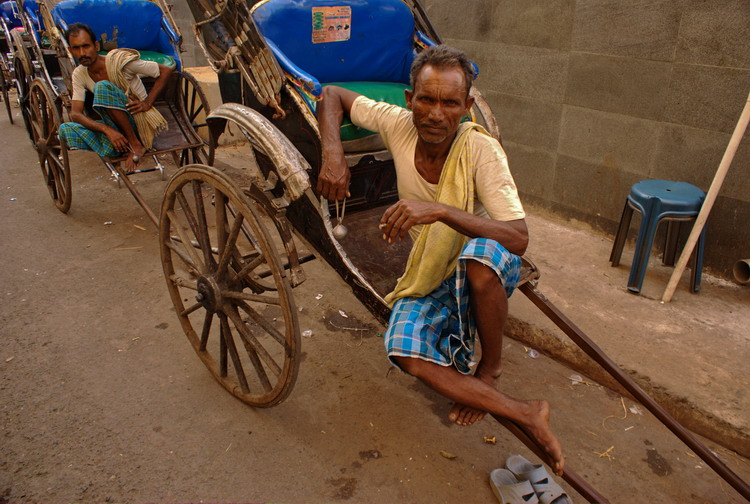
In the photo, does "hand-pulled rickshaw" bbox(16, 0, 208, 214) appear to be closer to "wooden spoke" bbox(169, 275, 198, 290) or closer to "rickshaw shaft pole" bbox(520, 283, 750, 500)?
"wooden spoke" bbox(169, 275, 198, 290)

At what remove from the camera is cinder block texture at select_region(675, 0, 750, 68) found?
3119 mm

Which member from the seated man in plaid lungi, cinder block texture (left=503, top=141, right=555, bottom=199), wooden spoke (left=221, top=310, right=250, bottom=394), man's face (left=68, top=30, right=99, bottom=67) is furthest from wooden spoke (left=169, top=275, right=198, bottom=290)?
cinder block texture (left=503, top=141, right=555, bottom=199)

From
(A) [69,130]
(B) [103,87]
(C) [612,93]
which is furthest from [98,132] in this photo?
(C) [612,93]

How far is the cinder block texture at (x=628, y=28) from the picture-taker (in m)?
3.41

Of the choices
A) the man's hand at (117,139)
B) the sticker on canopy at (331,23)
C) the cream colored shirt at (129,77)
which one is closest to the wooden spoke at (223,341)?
the sticker on canopy at (331,23)

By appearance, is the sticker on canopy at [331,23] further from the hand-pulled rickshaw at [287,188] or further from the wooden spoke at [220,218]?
the wooden spoke at [220,218]

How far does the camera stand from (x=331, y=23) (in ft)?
9.66

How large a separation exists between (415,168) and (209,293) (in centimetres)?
110

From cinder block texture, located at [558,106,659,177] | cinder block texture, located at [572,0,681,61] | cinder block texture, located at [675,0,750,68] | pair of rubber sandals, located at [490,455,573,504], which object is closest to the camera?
pair of rubber sandals, located at [490,455,573,504]

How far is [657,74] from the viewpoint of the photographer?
3523 millimetres

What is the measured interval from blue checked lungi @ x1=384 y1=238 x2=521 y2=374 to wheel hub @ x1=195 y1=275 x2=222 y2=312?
0.84 metres

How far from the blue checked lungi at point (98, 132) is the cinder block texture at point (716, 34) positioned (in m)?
3.84

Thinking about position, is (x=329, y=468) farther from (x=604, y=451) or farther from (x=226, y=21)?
(x=226, y=21)

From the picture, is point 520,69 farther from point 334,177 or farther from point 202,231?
point 202,231
